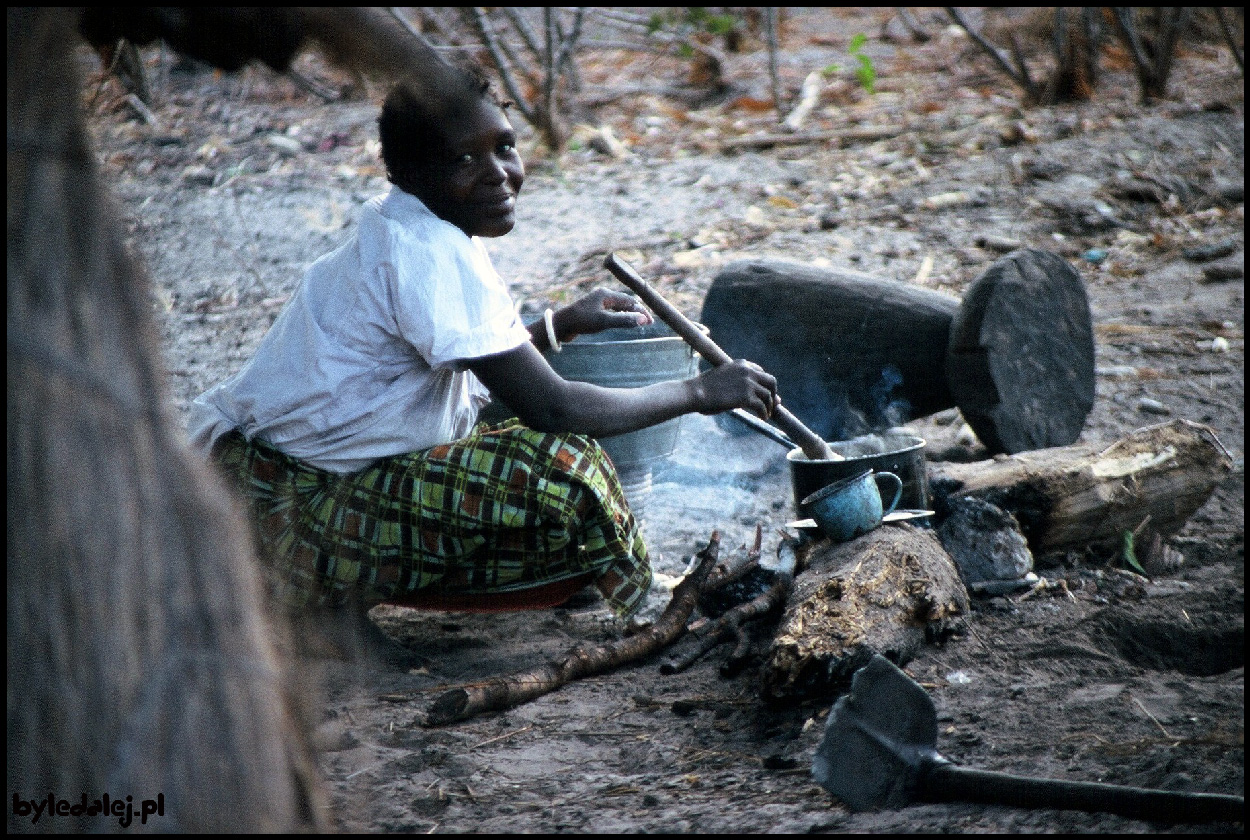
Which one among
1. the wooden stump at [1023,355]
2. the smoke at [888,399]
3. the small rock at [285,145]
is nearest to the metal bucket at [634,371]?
the smoke at [888,399]

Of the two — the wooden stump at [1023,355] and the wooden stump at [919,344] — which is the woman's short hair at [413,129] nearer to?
the wooden stump at [919,344]

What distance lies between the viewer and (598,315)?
296 cm

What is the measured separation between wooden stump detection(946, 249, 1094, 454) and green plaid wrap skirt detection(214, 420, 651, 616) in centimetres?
174

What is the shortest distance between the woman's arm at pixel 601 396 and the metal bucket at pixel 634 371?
62cm

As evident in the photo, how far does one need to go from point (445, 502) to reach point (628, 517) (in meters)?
0.51

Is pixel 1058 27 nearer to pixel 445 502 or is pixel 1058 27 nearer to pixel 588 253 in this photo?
pixel 588 253

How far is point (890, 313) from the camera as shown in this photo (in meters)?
4.12

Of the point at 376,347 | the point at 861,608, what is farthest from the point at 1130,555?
the point at 376,347

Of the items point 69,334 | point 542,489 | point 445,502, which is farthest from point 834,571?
point 69,334

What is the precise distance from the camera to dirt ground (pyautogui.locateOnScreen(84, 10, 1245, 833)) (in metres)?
2.13

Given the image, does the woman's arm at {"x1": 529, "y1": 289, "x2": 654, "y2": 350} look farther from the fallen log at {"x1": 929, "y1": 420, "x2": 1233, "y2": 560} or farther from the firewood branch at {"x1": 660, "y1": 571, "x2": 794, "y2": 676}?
the fallen log at {"x1": 929, "y1": 420, "x2": 1233, "y2": 560}

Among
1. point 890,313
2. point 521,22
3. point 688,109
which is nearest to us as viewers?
point 890,313

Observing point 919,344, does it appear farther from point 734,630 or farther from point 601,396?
point 601,396

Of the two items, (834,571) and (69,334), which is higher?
(69,334)
